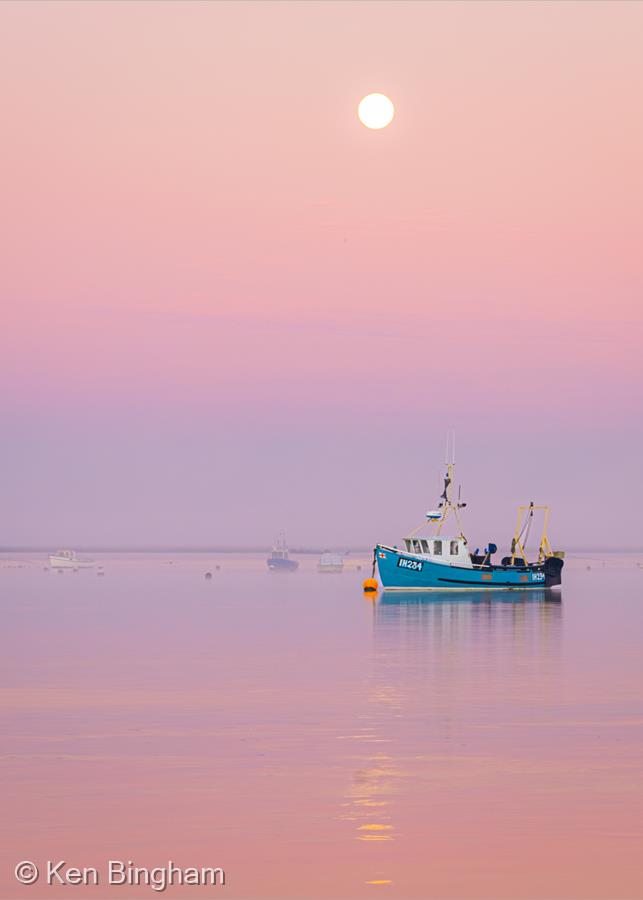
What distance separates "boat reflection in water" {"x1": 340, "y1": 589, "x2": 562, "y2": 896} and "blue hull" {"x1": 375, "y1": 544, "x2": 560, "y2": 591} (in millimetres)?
50602

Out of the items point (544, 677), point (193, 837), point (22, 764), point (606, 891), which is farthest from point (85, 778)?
point (544, 677)

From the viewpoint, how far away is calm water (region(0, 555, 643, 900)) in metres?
20.4

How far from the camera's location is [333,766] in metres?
28.1

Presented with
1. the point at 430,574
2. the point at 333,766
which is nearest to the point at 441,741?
the point at 333,766

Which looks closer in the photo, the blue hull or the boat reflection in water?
the boat reflection in water

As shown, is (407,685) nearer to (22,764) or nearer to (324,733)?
(324,733)

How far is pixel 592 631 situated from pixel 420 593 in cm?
5355

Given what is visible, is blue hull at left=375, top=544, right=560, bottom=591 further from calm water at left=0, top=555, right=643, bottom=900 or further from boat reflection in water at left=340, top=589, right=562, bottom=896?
calm water at left=0, top=555, right=643, bottom=900

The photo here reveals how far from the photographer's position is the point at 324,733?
3294 cm

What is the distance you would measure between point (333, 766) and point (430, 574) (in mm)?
91716

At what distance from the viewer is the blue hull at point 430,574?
11888 centimetres

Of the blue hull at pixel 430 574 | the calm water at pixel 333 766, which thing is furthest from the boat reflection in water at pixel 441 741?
the blue hull at pixel 430 574

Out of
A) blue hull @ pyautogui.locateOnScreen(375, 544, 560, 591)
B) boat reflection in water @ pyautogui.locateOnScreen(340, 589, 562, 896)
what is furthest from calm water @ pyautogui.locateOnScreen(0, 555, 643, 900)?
blue hull @ pyautogui.locateOnScreen(375, 544, 560, 591)

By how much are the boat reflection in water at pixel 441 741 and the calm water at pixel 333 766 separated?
0.26 ft
